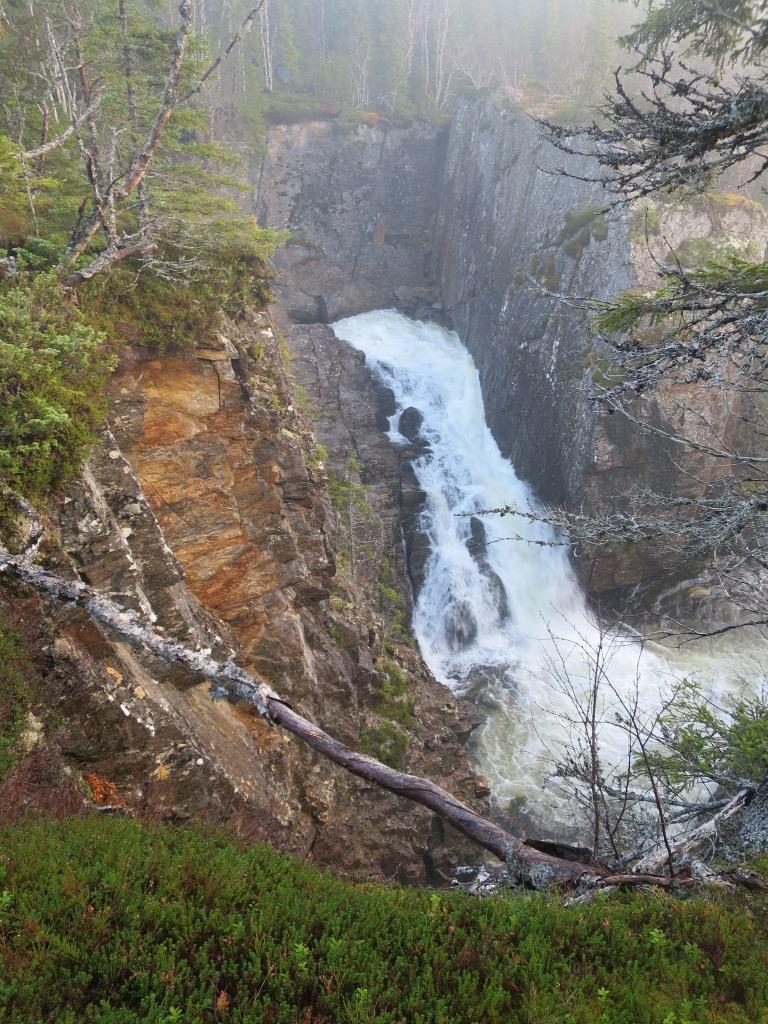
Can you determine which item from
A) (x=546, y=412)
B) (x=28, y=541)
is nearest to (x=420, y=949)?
(x=28, y=541)

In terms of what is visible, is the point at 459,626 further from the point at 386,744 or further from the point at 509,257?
the point at 509,257

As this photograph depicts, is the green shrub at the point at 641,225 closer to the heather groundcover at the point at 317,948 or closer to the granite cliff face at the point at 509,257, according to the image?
the granite cliff face at the point at 509,257

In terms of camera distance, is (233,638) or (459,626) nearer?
(233,638)

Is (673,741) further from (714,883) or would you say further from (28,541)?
(28,541)

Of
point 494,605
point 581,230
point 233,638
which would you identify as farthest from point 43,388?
point 581,230

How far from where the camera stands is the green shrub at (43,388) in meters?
5.69

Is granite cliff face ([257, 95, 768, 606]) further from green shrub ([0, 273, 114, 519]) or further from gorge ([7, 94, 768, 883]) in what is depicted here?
green shrub ([0, 273, 114, 519])

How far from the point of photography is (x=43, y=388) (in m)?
6.04

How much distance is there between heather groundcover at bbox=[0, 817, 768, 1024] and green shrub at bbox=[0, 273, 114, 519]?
3410mm

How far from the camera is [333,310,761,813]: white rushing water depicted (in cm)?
1584

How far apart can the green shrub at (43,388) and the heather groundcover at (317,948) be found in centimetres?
341

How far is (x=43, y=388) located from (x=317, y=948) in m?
5.56

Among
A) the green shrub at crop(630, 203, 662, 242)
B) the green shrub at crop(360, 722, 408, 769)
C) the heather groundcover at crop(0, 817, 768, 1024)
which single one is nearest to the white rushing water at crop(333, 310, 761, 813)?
the green shrub at crop(360, 722, 408, 769)

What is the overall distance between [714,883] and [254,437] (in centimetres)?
911
